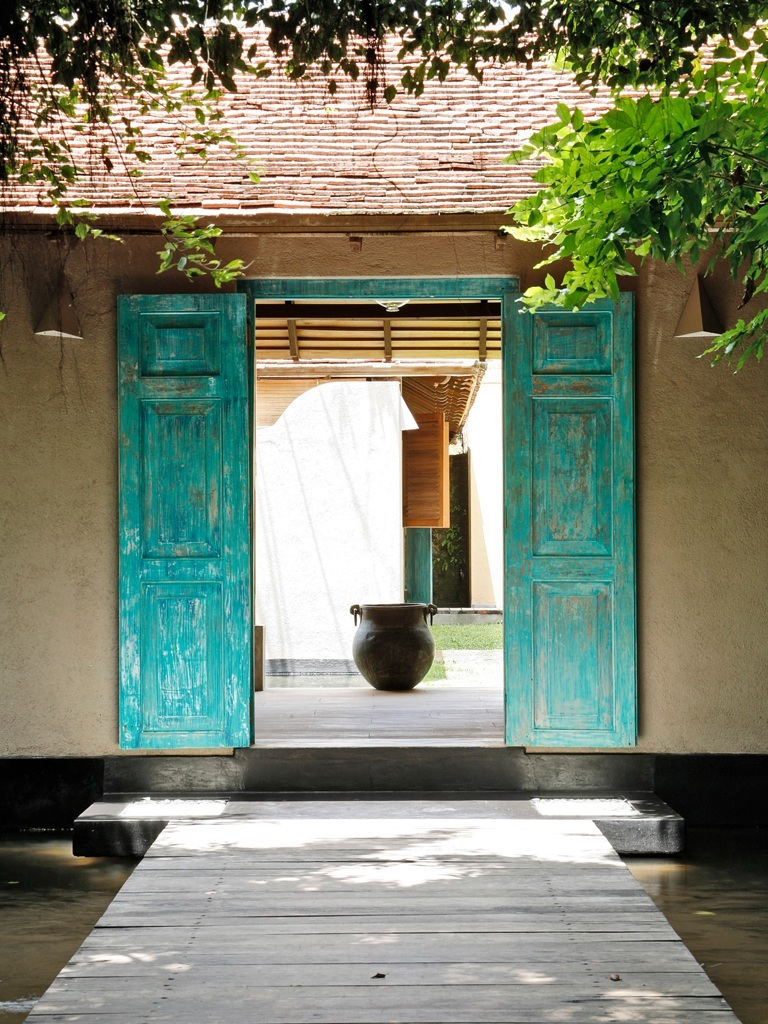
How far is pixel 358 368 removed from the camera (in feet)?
34.6

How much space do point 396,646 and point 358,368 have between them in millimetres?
2900

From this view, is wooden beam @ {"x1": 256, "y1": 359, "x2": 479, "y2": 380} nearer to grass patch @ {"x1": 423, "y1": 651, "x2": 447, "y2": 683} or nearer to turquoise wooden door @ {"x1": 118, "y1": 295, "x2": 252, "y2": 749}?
grass patch @ {"x1": 423, "y1": 651, "x2": 447, "y2": 683}

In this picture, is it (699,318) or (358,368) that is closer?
(699,318)

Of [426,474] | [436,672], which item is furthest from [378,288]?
[426,474]

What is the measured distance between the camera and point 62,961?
4.13 meters

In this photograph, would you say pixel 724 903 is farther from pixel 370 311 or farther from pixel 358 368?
pixel 358 368

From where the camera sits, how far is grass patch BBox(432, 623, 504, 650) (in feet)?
49.5

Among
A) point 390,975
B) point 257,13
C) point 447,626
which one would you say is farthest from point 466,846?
point 447,626

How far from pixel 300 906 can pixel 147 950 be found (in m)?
0.60

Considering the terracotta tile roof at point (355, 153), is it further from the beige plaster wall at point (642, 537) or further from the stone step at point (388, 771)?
the stone step at point (388, 771)

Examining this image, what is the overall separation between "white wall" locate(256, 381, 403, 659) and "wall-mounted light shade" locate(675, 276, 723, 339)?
6.03 meters

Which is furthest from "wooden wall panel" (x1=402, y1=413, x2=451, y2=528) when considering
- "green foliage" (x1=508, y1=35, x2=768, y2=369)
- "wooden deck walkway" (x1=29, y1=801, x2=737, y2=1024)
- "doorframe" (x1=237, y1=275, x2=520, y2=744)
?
"green foliage" (x1=508, y1=35, x2=768, y2=369)

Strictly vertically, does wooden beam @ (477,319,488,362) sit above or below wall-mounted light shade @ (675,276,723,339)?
above

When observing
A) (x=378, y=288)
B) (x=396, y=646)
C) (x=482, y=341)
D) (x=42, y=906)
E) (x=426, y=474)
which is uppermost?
(x=482, y=341)
